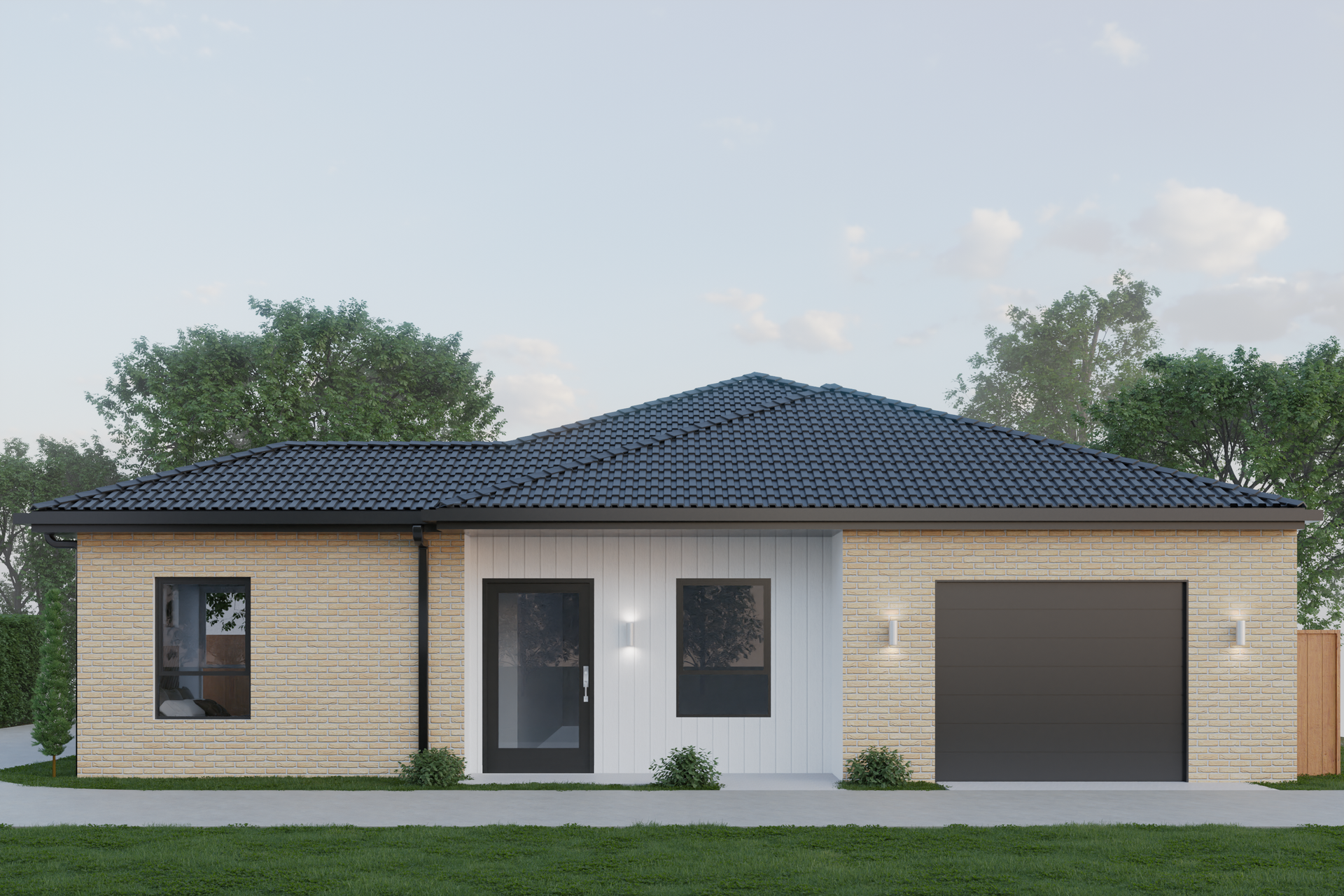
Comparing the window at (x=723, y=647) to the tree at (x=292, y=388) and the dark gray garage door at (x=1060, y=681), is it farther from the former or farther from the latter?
the tree at (x=292, y=388)

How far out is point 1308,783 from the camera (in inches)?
465

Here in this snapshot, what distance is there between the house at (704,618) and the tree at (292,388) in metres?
18.8

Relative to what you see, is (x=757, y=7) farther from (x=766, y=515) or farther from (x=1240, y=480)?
(x=1240, y=480)

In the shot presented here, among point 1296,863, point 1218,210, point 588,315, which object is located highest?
point 1218,210

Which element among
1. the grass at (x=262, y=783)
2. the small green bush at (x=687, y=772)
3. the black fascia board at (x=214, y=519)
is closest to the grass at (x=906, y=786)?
the small green bush at (x=687, y=772)

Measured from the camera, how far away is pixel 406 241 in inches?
1072

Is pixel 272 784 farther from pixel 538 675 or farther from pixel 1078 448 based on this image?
pixel 1078 448

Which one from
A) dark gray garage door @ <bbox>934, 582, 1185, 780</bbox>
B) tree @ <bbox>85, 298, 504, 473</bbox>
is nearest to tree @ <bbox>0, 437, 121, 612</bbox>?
tree @ <bbox>85, 298, 504, 473</bbox>

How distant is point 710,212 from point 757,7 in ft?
23.2

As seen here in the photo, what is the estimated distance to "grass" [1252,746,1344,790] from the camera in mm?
11508

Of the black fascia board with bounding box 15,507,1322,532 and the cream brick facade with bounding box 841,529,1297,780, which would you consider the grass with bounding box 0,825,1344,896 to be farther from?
the black fascia board with bounding box 15,507,1322,532

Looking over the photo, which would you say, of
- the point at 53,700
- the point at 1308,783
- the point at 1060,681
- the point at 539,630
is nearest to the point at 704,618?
the point at 539,630

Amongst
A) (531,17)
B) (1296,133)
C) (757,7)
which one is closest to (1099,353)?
(1296,133)

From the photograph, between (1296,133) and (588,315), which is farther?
(588,315)
